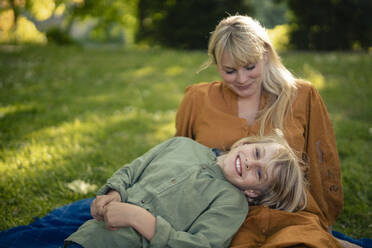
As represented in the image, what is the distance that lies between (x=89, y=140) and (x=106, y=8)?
14890 mm

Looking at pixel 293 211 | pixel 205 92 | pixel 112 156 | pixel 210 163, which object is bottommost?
pixel 112 156

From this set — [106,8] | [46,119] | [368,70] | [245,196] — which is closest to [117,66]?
[46,119]

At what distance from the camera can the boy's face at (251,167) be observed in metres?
2.26

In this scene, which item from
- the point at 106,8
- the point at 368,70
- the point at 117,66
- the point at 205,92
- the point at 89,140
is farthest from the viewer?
the point at 106,8

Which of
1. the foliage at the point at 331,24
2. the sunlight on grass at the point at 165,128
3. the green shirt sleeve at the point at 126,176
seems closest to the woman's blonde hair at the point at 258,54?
the green shirt sleeve at the point at 126,176

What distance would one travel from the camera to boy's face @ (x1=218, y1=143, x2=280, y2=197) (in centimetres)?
226

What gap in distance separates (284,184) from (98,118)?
363 cm

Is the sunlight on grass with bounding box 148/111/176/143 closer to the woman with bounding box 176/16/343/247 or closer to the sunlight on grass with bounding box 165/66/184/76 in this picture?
the woman with bounding box 176/16/343/247

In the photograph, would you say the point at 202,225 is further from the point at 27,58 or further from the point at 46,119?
the point at 27,58

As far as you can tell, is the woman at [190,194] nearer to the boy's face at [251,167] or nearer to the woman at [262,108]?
the boy's face at [251,167]

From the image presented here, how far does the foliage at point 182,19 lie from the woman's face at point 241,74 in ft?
28.7

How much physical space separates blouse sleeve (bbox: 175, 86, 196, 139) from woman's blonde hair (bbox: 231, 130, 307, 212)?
0.81 metres

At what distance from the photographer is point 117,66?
877 centimetres

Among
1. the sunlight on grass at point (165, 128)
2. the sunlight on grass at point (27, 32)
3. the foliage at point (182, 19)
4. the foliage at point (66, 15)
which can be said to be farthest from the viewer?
the sunlight on grass at point (27, 32)
